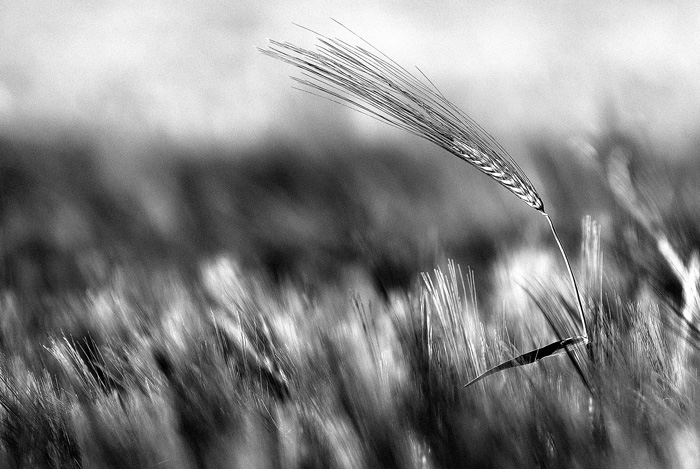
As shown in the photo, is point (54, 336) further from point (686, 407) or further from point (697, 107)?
point (697, 107)

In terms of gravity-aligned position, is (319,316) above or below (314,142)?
below

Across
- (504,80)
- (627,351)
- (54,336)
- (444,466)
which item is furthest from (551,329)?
(54,336)

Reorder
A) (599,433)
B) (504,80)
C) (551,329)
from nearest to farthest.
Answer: (599,433), (551,329), (504,80)

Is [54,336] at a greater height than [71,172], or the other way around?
[71,172]

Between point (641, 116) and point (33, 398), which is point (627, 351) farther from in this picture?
point (33, 398)

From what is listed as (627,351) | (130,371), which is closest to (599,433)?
(627,351)

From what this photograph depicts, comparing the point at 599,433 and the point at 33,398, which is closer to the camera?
the point at 599,433

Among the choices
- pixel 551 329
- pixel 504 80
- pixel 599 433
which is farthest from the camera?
pixel 504 80

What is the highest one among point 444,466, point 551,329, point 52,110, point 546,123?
point 546,123
